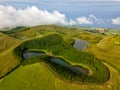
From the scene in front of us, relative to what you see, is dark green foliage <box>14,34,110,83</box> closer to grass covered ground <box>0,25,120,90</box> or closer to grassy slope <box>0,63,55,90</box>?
grass covered ground <box>0,25,120,90</box>

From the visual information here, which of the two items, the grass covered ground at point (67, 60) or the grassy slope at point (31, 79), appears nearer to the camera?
the grassy slope at point (31, 79)

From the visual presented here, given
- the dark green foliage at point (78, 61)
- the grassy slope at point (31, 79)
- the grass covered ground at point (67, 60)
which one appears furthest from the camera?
the dark green foliage at point (78, 61)

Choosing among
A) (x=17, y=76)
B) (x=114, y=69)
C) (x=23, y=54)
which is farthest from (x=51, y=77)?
(x=23, y=54)

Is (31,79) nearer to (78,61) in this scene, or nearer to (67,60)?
(78,61)

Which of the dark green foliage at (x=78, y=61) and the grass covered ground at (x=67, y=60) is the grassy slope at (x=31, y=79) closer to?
the grass covered ground at (x=67, y=60)

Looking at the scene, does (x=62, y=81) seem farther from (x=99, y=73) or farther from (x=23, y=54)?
(x=23, y=54)

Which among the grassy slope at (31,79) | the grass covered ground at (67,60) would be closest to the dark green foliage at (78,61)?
the grass covered ground at (67,60)

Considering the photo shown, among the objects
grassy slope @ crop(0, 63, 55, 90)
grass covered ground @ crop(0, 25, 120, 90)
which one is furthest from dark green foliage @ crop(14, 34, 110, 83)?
grassy slope @ crop(0, 63, 55, 90)

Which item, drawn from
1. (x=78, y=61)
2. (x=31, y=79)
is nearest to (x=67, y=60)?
(x=78, y=61)

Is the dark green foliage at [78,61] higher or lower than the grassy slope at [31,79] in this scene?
lower

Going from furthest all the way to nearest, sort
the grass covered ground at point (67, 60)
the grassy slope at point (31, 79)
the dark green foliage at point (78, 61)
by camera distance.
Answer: the dark green foliage at point (78, 61) < the grass covered ground at point (67, 60) < the grassy slope at point (31, 79)

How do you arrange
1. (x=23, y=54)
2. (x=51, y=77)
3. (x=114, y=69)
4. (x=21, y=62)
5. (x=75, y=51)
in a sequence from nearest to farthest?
(x=51, y=77) → (x=114, y=69) → (x=21, y=62) → (x=75, y=51) → (x=23, y=54)
